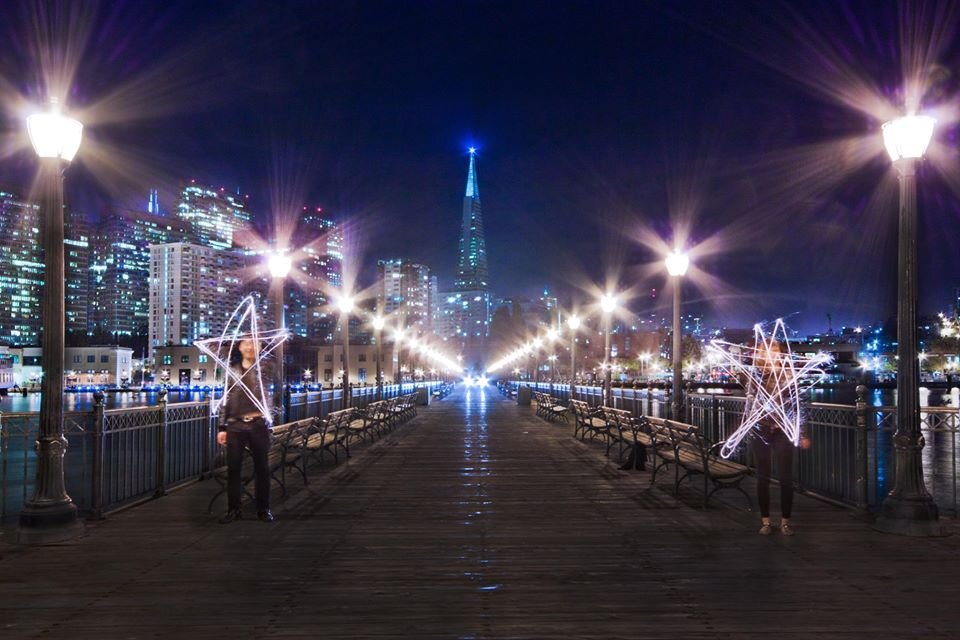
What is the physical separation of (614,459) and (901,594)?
943cm

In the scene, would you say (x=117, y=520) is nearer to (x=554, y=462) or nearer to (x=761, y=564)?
(x=761, y=564)

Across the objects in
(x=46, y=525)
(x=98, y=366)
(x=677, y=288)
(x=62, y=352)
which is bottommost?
(x=98, y=366)

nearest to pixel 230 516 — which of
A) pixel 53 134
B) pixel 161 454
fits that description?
pixel 161 454

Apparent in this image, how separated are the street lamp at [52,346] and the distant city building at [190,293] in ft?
609

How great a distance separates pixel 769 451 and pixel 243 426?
19.4ft

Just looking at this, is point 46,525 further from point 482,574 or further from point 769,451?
point 769,451

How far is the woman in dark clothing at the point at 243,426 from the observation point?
8.66 meters

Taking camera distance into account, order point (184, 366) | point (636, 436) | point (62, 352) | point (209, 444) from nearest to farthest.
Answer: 1. point (62, 352)
2. point (209, 444)
3. point (636, 436)
4. point (184, 366)

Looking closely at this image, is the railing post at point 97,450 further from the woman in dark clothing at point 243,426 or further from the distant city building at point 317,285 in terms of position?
the distant city building at point 317,285

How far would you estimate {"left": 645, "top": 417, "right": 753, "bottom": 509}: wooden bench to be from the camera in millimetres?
9712

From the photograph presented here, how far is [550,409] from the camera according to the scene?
28.2 m

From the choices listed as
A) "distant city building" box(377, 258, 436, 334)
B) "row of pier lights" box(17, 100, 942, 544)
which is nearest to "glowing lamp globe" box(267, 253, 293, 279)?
"row of pier lights" box(17, 100, 942, 544)

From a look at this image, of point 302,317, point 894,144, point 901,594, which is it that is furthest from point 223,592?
point 302,317

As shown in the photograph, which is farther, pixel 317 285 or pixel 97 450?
pixel 317 285
